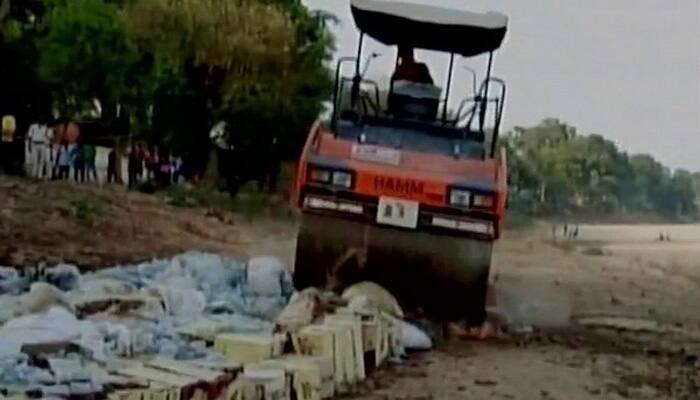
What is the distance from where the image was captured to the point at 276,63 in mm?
25703

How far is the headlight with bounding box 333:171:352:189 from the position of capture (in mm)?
9195

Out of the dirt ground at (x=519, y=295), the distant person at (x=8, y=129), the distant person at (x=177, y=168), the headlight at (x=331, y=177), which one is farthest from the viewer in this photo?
the distant person at (x=177, y=168)

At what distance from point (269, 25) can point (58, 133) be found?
4319 millimetres

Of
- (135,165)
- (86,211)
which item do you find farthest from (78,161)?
(86,211)

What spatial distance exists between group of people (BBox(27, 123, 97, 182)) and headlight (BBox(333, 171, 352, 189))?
14681 millimetres

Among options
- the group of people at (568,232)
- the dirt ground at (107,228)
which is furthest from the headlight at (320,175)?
the group of people at (568,232)

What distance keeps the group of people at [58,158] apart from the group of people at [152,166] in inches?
32.9

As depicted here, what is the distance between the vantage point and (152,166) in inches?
1029

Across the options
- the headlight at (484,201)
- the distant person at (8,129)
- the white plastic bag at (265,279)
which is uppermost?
the headlight at (484,201)

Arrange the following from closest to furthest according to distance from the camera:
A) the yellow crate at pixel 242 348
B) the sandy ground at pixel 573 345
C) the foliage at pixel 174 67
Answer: the yellow crate at pixel 242 348, the sandy ground at pixel 573 345, the foliage at pixel 174 67

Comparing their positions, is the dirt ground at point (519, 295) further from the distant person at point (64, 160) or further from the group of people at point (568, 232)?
the group of people at point (568, 232)

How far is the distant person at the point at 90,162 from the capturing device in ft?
80.1

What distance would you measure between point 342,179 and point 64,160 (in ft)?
51.4

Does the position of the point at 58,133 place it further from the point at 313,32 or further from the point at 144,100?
the point at 313,32
